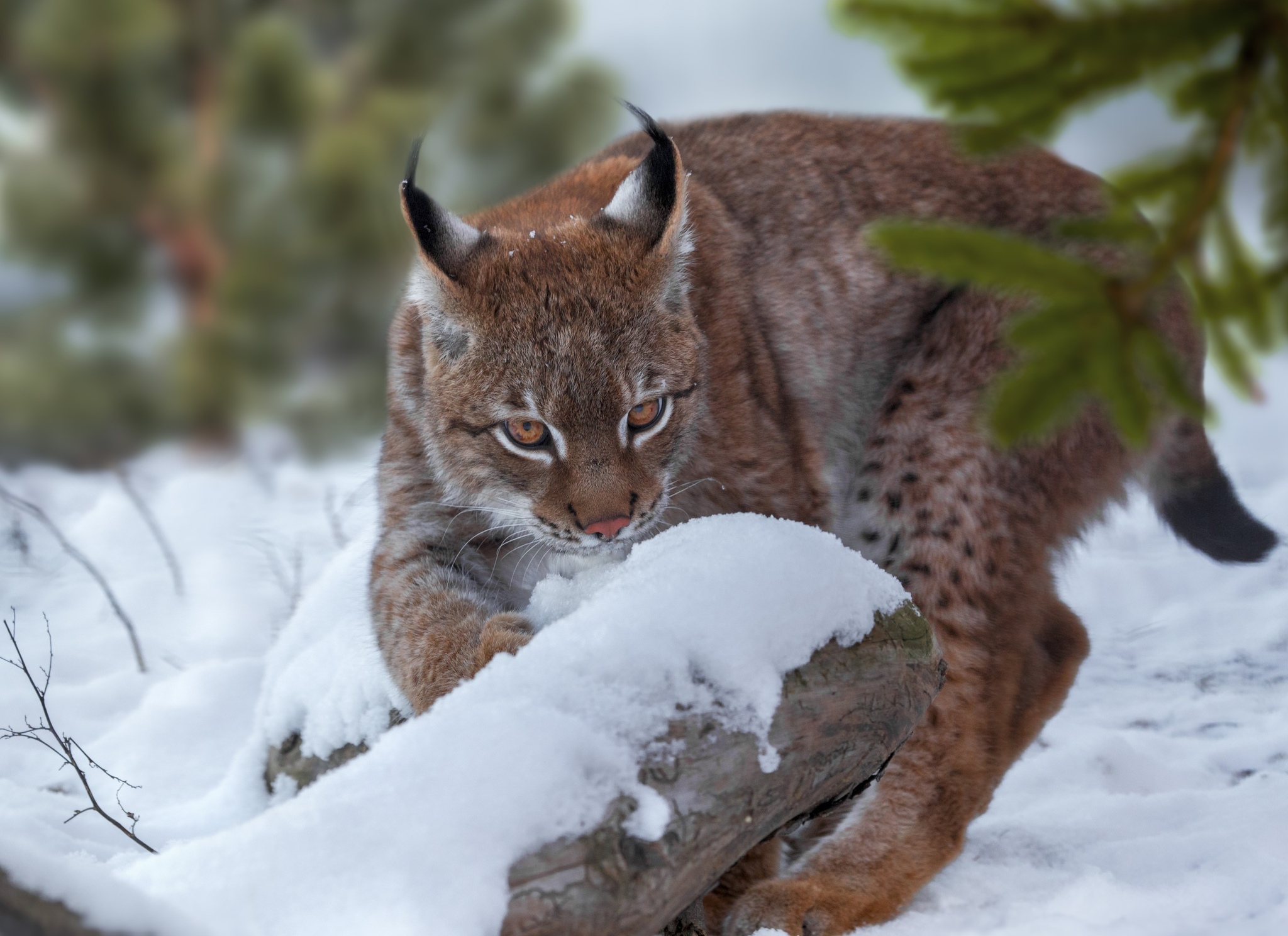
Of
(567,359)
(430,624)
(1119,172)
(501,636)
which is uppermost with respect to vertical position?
(1119,172)

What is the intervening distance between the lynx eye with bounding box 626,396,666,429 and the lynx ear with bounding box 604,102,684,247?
1.28 ft

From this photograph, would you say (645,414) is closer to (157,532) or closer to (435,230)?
(435,230)

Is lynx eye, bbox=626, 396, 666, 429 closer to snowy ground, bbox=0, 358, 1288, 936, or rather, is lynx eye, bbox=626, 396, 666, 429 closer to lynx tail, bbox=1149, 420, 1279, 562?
snowy ground, bbox=0, 358, 1288, 936

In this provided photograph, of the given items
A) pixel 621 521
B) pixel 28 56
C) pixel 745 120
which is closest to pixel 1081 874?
pixel 621 521

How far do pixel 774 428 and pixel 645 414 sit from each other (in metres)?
0.52

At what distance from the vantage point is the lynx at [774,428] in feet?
8.14

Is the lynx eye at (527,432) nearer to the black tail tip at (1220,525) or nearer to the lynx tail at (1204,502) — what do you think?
the lynx tail at (1204,502)

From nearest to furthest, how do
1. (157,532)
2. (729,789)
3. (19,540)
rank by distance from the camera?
(729,789), (19,540), (157,532)

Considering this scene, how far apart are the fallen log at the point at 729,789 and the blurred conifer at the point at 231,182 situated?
4.16 meters

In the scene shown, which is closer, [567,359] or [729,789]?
[729,789]

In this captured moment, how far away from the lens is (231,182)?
5.97 m

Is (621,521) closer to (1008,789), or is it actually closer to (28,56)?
(1008,789)

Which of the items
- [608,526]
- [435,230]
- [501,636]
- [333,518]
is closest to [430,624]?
[501,636]

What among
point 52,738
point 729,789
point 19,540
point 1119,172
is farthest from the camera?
point 19,540
